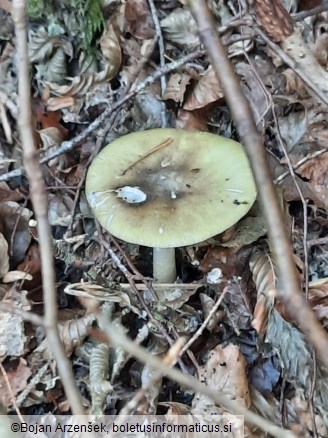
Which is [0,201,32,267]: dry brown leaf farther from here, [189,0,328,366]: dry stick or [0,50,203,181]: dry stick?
[189,0,328,366]: dry stick

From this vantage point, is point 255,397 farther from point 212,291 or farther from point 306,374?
point 212,291

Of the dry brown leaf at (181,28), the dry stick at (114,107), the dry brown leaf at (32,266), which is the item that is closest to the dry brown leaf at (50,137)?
the dry stick at (114,107)

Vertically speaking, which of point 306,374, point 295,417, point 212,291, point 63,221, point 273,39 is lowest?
point 295,417

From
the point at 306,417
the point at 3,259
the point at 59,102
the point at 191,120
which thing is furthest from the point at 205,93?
the point at 306,417

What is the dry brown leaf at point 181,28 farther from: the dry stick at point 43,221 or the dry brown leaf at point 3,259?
the dry stick at point 43,221

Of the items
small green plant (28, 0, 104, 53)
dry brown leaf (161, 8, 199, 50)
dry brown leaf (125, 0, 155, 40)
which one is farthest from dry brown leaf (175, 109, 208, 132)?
small green plant (28, 0, 104, 53)

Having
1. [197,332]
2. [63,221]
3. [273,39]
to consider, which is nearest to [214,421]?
[197,332]
